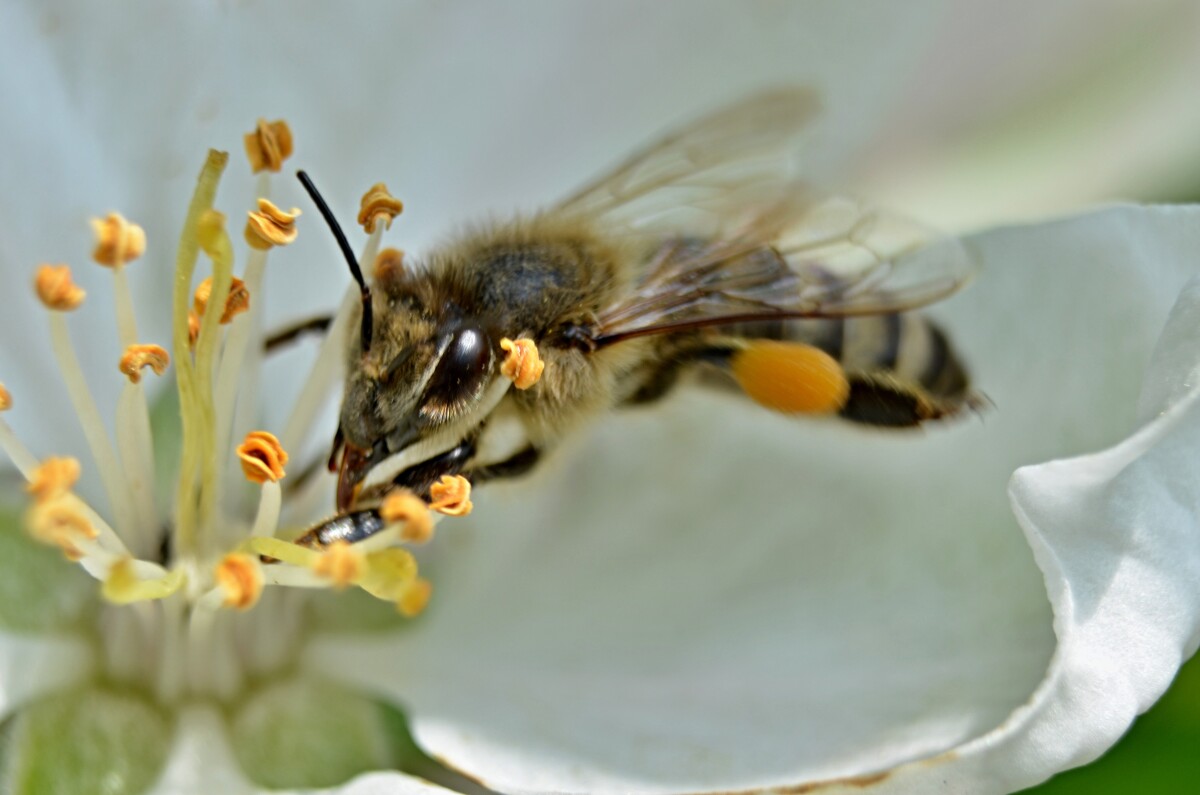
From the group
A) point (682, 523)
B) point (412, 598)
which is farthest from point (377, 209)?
point (682, 523)

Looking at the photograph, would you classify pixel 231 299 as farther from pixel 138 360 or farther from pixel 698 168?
pixel 698 168

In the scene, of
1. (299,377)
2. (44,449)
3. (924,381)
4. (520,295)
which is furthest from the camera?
(299,377)

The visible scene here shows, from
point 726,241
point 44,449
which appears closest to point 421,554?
point 44,449

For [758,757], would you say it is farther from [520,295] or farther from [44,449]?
[44,449]

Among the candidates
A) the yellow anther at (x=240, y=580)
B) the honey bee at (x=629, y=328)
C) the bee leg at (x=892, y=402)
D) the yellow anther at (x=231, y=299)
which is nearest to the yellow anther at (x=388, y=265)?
the honey bee at (x=629, y=328)

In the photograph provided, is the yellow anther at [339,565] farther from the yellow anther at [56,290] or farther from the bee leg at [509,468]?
the yellow anther at [56,290]

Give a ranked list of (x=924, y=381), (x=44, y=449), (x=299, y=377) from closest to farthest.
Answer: (x=924, y=381) < (x=44, y=449) < (x=299, y=377)

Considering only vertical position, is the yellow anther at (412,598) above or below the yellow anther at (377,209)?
below
